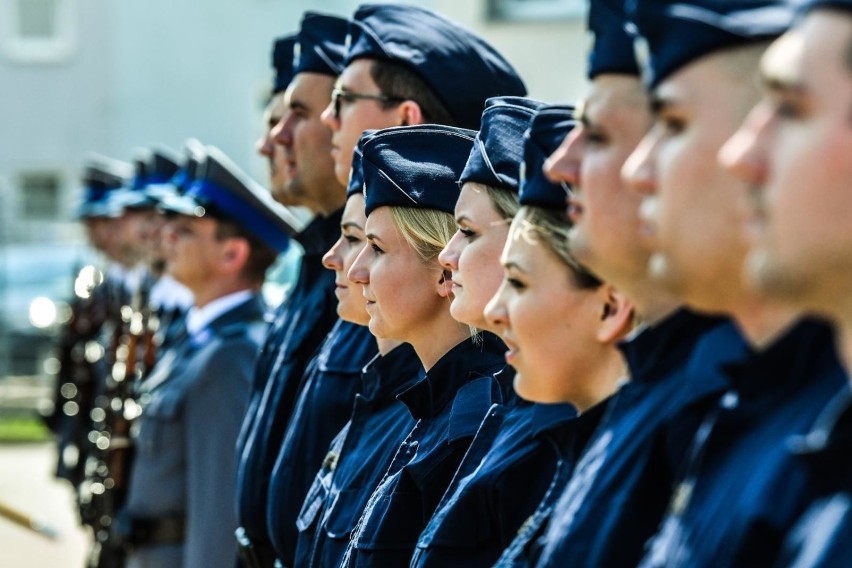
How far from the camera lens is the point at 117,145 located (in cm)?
2614

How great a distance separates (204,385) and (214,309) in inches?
19.2

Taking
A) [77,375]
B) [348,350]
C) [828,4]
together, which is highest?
[828,4]

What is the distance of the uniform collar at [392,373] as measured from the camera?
469cm

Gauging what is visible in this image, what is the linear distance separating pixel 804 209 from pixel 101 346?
363 inches

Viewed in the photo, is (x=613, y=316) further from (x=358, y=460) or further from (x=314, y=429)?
(x=314, y=429)

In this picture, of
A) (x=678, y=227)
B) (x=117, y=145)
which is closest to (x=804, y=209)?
(x=678, y=227)

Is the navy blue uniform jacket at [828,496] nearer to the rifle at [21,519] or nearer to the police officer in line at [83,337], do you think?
the rifle at [21,519]

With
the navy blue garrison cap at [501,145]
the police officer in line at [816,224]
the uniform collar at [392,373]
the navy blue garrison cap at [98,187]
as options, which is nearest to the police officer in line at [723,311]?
the police officer in line at [816,224]

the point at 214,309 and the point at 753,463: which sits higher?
the point at 753,463

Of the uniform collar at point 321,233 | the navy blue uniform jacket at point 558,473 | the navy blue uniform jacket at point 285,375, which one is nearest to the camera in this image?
the navy blue uniform jacket at point 558,473

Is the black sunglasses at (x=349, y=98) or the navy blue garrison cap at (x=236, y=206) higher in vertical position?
the black sunglasses at (x=349, y=98)

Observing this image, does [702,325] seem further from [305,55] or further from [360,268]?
[305,55]

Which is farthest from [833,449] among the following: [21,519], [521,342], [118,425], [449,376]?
[118,425]

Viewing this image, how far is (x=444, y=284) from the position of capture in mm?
4371
